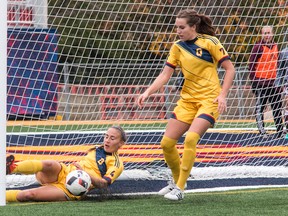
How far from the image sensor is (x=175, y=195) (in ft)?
A: 28.1

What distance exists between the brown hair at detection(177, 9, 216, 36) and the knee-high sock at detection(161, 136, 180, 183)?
1.15m

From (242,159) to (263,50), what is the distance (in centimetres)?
207

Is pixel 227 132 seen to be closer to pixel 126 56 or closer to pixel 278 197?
pixel 126 56

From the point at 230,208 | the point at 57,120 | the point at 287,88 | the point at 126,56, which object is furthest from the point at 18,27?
the point at 230,208

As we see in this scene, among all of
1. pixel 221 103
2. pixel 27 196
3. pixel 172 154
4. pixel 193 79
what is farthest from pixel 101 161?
pixel 221 103

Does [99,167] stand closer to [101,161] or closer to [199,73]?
[101,161]

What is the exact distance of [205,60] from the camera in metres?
8.95

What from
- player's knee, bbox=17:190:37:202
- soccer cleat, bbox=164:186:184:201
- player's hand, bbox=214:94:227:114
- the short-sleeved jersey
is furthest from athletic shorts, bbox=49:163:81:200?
player's hand, bbox=214:94:227:114

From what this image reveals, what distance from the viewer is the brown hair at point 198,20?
8.95 m

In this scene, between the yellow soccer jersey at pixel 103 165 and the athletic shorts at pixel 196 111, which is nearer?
the athletic shorts at pixel 196 111

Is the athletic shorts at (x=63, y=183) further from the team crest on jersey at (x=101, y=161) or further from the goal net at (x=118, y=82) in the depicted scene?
the goal net at (x=118, y=82)

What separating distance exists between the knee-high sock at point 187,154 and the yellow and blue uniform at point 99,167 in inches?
24.9

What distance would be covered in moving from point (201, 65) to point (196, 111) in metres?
0.45

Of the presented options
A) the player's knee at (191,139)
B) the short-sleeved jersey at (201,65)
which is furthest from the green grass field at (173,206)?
the short-sleeved jersey at (201,65)
